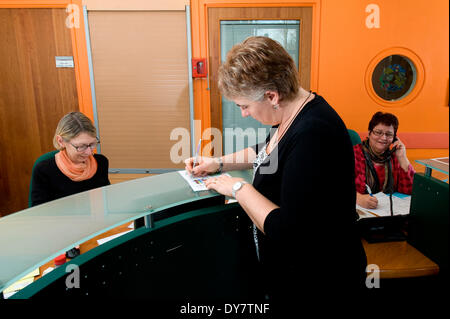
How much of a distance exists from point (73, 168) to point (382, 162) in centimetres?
231

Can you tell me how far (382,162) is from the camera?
7.95 ft

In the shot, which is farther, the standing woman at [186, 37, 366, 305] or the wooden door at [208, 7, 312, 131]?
the wooden door at [208, 7, 312, 131]

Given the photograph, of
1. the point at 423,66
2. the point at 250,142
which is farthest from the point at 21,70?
the point at 423,66

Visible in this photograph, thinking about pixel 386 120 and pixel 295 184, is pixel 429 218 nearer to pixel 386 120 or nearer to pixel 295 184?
pixel 295 184

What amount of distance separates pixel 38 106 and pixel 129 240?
3106 mm

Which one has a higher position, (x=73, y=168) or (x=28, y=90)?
(x=28, y=90)

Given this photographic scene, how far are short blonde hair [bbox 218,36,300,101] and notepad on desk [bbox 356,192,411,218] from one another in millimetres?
1163

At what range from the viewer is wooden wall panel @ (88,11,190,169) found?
3.31m

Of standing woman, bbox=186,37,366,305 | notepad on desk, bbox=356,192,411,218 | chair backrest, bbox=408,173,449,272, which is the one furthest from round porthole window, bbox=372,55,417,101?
standing woman, bbox=186,37,366,305

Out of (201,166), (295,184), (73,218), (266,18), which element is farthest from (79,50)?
(295,184)

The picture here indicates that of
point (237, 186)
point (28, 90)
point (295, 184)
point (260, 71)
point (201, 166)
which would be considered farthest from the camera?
point (28, 90)

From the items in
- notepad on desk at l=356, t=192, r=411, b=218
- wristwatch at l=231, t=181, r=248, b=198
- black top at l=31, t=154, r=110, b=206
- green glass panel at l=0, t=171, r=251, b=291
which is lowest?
notepad on desk at l=356, t=192, r=411, b=218

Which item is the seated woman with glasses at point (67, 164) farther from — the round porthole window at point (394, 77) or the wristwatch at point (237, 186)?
the round porthole window at point (394, 77)

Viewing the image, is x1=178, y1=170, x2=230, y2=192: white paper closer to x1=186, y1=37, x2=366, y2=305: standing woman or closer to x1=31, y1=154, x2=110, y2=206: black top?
x1=186, y1=37, x2=366, y2=305: standing woman
